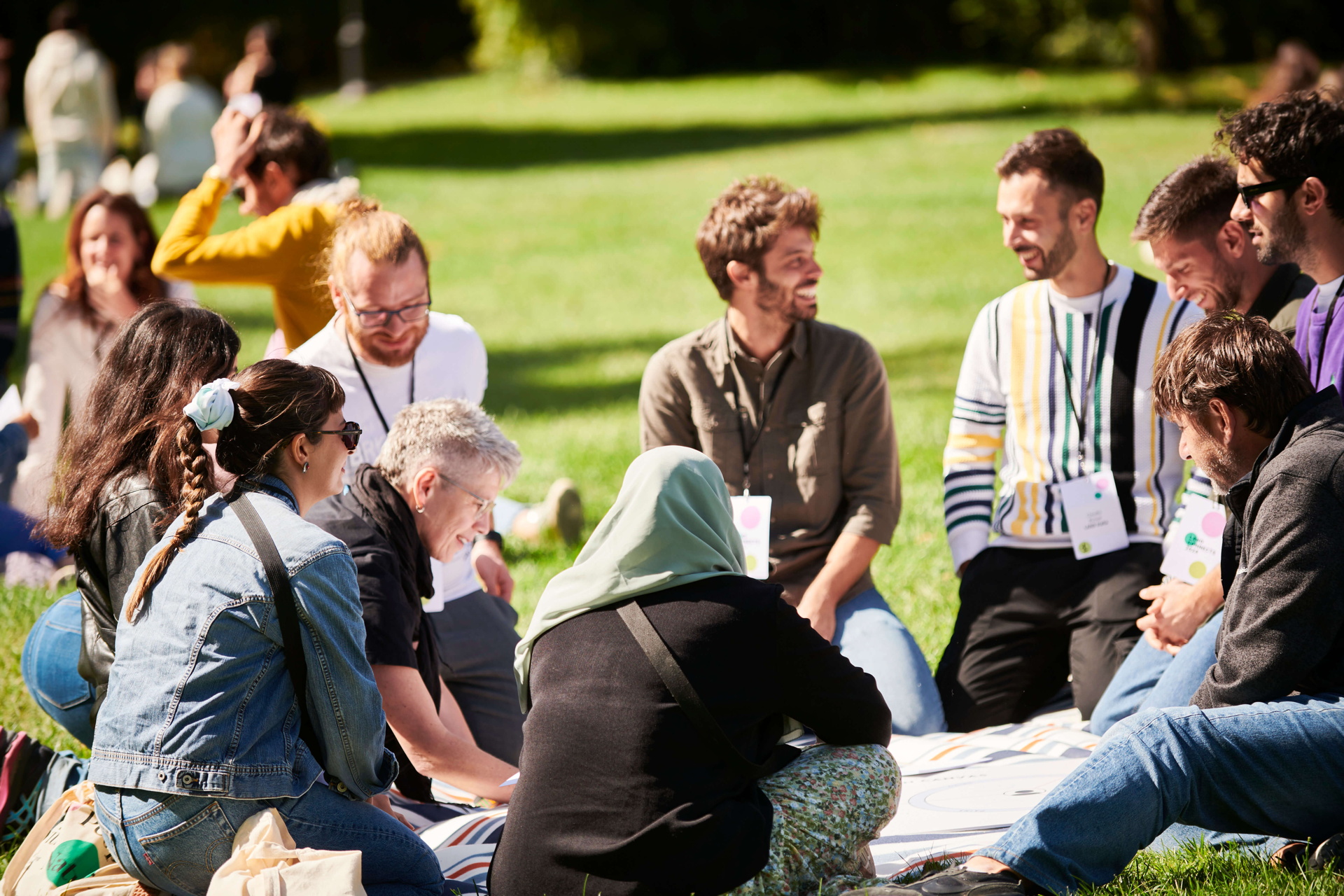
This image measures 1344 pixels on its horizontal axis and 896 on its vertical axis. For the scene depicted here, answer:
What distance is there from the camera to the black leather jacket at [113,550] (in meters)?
3.36

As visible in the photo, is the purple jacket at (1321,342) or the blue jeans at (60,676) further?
the blue jeans at (60,676)

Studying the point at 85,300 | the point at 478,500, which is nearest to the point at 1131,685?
the point at 478,500

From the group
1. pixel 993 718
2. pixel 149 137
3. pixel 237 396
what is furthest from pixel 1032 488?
pixel 149 137

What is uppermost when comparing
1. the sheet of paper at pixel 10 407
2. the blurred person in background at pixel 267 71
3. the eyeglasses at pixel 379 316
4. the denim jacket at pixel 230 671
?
the blurred person in background at pixel 267 71

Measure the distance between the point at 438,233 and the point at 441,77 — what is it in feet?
64.2

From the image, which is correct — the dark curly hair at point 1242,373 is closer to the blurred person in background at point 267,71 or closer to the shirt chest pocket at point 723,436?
the shirt chest pocket at point 723,436

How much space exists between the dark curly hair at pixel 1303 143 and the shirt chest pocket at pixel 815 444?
5.32 ft

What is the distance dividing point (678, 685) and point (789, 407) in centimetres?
216

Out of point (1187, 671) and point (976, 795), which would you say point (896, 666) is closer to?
point (976, 795)

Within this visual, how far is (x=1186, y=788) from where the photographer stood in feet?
10.0

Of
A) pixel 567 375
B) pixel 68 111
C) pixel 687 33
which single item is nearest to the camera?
pixel 567 375

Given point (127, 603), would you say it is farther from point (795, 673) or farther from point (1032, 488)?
point (1032, 488)

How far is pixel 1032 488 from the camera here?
4777 millimetres

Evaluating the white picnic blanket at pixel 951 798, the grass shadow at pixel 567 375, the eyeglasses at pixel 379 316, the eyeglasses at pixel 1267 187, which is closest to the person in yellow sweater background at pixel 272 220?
the eyeglasses at pixel 379 316
